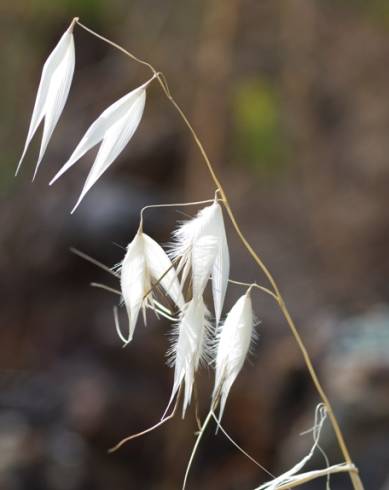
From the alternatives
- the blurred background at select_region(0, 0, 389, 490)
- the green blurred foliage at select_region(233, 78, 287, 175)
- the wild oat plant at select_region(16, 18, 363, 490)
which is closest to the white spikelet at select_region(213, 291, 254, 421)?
the wild oat plant at select_region(16, 18, 363, 490)

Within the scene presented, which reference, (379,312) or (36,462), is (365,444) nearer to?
(379,312)

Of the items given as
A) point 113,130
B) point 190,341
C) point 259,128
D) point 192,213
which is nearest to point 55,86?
point 113,130

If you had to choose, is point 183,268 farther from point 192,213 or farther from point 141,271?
point 192,213

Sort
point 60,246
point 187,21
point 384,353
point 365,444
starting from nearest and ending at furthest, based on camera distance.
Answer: point 365,444
point 384,353
point 60,246
point 187,21

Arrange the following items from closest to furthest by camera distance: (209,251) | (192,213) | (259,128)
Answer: (209,251) → (259,128) → (192,213)

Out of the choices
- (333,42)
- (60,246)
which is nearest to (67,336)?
(60,246)

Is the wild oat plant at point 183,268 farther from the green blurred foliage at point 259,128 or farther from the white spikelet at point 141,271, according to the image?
the green blurred foliage at point 259,128
